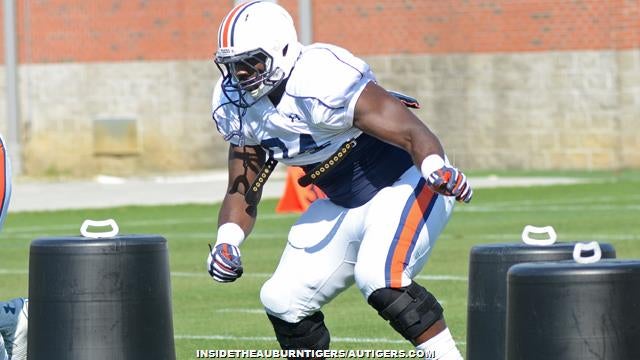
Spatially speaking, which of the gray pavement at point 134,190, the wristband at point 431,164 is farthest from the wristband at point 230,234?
the gray pavement at point 134,190

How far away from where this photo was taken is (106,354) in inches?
278

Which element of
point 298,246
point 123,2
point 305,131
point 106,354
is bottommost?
point 123,2

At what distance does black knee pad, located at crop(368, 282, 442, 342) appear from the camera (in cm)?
652

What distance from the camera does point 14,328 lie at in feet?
25.5

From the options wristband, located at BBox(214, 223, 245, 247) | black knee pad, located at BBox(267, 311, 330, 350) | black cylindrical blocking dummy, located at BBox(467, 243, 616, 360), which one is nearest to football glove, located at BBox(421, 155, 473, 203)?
black cylindrical blocking dummy, located at BBox(467, 243, 616, 360)

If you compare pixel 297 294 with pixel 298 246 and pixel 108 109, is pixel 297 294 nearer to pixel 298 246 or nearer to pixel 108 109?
pixel 298 246

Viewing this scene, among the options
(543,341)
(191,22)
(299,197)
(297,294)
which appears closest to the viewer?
(543,341)

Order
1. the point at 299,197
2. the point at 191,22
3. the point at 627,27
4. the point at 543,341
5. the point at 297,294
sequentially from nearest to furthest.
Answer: the point at 543,341
the point at 297,294
the point at 299,197
the point at 627,27
the point at 191,22

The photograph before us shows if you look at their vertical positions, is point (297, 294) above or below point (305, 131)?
below

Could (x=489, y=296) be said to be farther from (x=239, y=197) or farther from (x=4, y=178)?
(x=4, y=178)

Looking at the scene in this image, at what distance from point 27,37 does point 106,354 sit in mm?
22463

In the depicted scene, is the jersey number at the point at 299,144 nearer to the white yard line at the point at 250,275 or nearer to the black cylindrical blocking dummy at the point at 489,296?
the black cylindrical blocking dummy at the point at 489,296

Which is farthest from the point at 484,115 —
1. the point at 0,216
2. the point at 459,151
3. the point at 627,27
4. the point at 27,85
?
the point at 0,216

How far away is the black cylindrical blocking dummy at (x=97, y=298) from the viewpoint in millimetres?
7051
